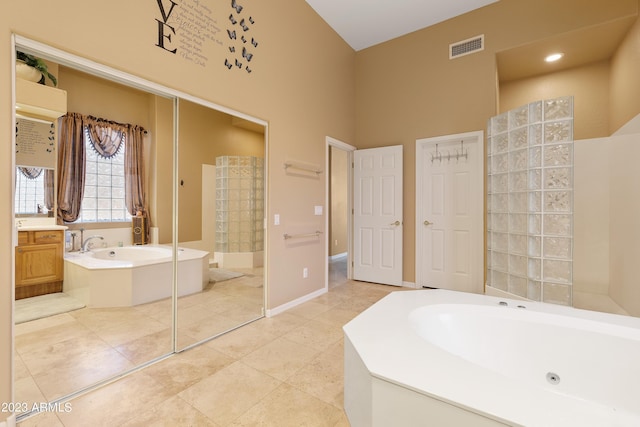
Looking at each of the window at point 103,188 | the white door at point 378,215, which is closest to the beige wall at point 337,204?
the white door at point 378,215

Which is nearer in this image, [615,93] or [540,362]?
[540,362]

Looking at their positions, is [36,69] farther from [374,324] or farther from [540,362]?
[540,362]

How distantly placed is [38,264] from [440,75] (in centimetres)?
462

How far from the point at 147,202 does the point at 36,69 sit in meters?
0.99

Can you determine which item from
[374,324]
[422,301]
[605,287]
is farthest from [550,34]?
[374,324]

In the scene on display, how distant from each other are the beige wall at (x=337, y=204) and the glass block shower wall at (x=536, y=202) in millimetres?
3943

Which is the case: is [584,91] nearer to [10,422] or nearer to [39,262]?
[39,262]

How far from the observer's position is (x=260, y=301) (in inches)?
120

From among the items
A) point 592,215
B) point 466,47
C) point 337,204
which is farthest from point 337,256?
point 466,47

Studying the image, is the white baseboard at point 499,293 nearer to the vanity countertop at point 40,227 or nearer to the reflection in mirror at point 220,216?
the reflection in mirror at point 220,216

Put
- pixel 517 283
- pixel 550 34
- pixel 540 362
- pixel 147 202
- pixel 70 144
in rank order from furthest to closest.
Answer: pixel 550 34
pixel 517 283
pixel 147 202
pixel 70 144
pixel 540 362

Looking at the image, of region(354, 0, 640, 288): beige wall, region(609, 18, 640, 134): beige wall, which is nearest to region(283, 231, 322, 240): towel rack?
region(354, 0, 640, 288): beige wall

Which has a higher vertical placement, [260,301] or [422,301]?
[422,301]

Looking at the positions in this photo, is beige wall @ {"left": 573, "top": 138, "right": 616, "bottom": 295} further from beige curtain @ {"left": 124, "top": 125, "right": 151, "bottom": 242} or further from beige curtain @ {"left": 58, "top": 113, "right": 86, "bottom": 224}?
beige curtain @ {"left": 58, "top": 113, "right": 86, "bottom": 224}
